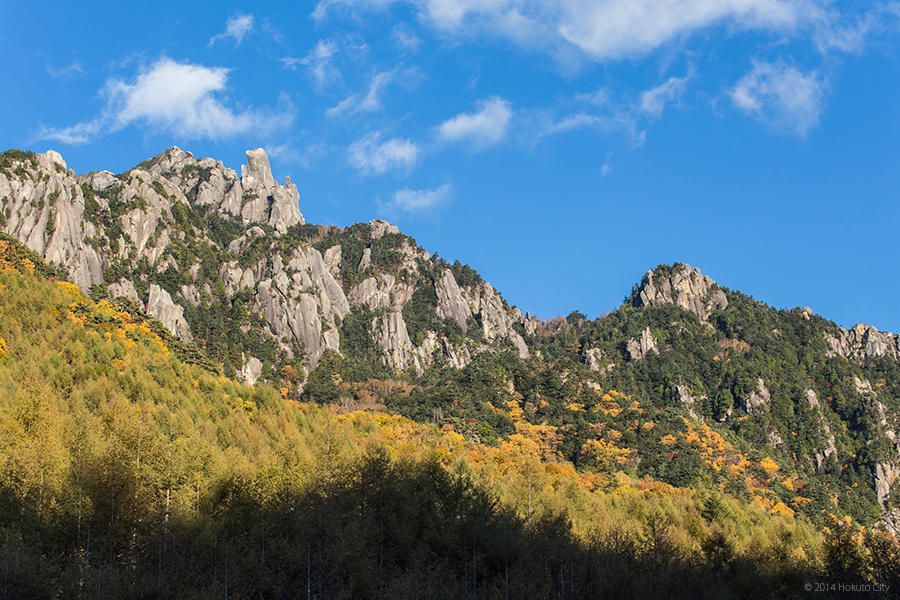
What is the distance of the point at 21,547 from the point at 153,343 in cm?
6710

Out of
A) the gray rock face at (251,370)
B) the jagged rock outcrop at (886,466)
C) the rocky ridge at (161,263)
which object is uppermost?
the rocky ridge at (161,263)

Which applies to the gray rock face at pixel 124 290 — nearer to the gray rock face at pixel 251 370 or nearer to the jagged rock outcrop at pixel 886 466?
the gray rock face at pixel 251 370

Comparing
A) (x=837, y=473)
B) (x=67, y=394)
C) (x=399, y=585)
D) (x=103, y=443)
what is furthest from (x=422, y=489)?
(x=837, y=473)

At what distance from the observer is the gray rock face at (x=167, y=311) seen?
15200 centimetres

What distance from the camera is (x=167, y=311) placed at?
154m

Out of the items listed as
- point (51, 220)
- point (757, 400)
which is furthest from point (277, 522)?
point (757, 400)

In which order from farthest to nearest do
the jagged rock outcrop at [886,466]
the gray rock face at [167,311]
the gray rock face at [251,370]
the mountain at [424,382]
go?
1. the jagged rock outcrop at [886,466]
2. the gray rock face at [251,370]
3. the gray rock face at [167,311]
4. the mountain at [424,382]

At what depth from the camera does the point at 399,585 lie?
140 ft

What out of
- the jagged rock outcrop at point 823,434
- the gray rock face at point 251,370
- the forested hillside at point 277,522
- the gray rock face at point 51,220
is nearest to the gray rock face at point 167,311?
the gray rock face at point 51,220

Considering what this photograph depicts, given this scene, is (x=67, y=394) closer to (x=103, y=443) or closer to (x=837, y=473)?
(x=103, y=443)

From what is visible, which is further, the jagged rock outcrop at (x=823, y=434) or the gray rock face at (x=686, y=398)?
the gray rock face at (x=686, y=398)

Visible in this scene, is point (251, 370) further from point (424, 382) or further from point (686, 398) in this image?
point (686, 398)

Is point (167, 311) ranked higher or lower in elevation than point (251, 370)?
higher

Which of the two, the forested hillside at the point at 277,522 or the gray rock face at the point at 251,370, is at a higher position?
the gray rock face at the point at 251,370
